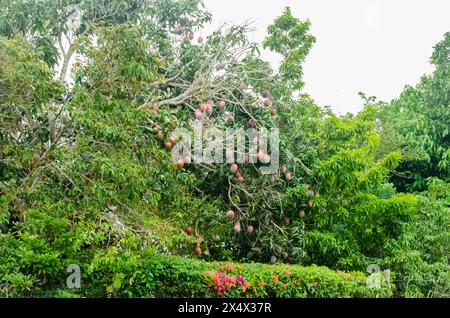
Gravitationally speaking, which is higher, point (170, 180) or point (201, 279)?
point (170, 180)

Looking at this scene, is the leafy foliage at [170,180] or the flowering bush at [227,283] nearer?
the leafy foliage at [170,180]

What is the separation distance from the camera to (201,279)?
5793 millimetres

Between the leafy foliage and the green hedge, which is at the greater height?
the leafy foliage

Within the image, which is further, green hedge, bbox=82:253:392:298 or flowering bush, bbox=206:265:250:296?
flowering bush, bbox=206:265:250:296

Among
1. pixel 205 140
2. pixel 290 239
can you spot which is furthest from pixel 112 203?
pixel 290 239

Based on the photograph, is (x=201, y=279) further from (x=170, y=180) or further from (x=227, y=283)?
(x=170, y=180)

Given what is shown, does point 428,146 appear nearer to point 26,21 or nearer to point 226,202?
point 226,202

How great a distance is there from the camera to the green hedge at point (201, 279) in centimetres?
541

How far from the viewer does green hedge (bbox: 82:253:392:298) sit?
5.41 m

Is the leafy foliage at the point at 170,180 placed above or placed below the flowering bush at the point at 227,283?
above

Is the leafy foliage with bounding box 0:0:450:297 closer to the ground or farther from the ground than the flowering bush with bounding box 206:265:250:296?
farther from the ground

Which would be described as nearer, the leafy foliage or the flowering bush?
the leafy foliage

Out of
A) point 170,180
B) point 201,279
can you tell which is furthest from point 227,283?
point 170,180

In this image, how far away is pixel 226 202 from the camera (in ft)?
24.2
